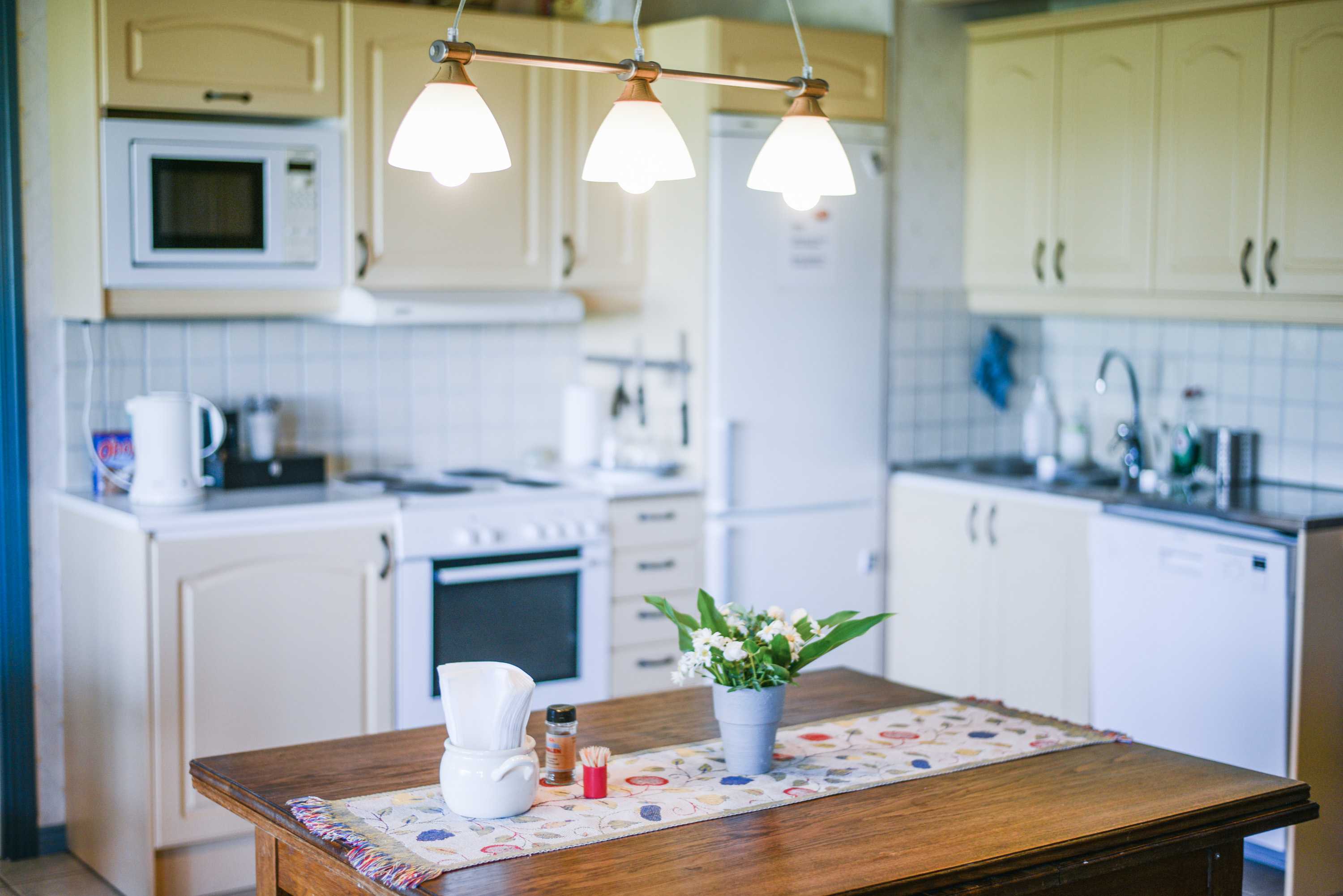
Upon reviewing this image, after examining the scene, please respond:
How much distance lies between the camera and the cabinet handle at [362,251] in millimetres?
3668

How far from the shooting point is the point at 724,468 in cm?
402

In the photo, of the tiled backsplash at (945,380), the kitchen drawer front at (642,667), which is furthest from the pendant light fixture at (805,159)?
the tiled backsplash at (945,380)

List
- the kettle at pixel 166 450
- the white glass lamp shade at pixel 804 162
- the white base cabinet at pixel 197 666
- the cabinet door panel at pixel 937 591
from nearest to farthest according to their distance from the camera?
the white glass lamp shade at pixel 804 162 → the white base cabinet at pixel 197 666 → the kettle at pixel 166 450 → the cabinet door panel at pixel 937 591

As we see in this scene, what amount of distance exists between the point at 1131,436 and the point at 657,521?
1.53 m

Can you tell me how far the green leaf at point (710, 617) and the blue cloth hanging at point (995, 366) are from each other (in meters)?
2.70

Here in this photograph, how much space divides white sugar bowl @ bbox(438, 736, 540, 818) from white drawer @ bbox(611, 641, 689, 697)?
2.04 meters

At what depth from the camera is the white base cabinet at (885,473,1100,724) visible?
3891 mm

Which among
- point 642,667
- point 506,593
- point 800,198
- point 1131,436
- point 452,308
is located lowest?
point 642,667

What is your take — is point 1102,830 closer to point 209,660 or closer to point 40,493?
point 209,660

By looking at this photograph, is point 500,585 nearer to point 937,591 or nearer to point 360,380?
point 360,380

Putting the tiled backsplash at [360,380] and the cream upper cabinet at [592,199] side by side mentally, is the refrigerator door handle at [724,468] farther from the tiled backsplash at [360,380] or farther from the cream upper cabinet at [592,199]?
the tiled backsplash at [360,380]

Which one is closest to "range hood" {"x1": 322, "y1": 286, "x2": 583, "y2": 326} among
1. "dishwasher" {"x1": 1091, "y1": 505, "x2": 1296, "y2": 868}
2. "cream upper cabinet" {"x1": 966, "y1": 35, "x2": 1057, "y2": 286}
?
"cream upper cabinet" {"x1": 966, "y1": 35, "x2": 1057, "y2": 286}

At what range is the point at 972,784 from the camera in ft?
6.71

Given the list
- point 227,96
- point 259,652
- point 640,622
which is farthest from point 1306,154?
point 259,652
